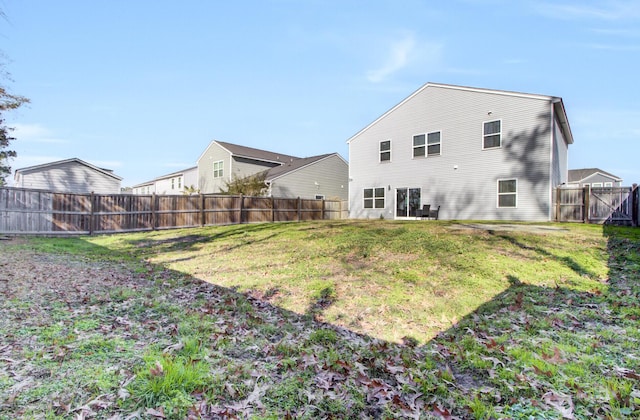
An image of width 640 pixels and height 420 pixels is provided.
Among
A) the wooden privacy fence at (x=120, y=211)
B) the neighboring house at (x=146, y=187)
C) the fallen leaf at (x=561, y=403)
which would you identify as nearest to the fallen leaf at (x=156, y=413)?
the fallen leaf at (x=561, y=403)

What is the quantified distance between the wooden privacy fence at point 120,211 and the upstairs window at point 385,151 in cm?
687

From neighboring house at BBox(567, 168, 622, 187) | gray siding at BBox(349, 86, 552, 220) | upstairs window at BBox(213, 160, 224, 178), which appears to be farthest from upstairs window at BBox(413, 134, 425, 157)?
neighboring house at BBox(567, 168, 622, 187)

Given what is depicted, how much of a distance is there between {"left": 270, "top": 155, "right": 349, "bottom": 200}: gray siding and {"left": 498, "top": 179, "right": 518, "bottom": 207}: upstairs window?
1332 cm

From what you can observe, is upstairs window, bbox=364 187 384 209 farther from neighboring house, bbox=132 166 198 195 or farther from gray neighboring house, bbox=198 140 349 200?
neighboring house, bbox=132 166 198 195

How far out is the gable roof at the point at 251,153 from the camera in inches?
1068

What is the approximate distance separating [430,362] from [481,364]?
1.52 ft

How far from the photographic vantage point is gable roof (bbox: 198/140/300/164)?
2712 cm

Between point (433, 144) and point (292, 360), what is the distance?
17.1 metres

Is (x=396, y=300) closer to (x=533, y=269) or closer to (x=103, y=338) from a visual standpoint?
(x=533, y=269)

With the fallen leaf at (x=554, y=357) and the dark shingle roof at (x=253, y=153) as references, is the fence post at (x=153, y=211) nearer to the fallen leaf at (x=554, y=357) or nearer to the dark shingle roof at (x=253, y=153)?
the dark shingle roof at (x=253, y=153)

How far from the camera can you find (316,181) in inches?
1067

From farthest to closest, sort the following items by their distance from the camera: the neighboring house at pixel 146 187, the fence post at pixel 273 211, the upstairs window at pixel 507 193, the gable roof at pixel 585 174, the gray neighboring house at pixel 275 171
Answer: the neighboring house at pixel 146 187, the gable roof at pixel 585 174, the gray neighboring house at pixel 275 171, the fence post at pixel 273 211, the upstairs window at pixel 507 193

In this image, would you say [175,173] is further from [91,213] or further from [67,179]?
[91,213]

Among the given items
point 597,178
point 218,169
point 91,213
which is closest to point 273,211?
point 91,213
